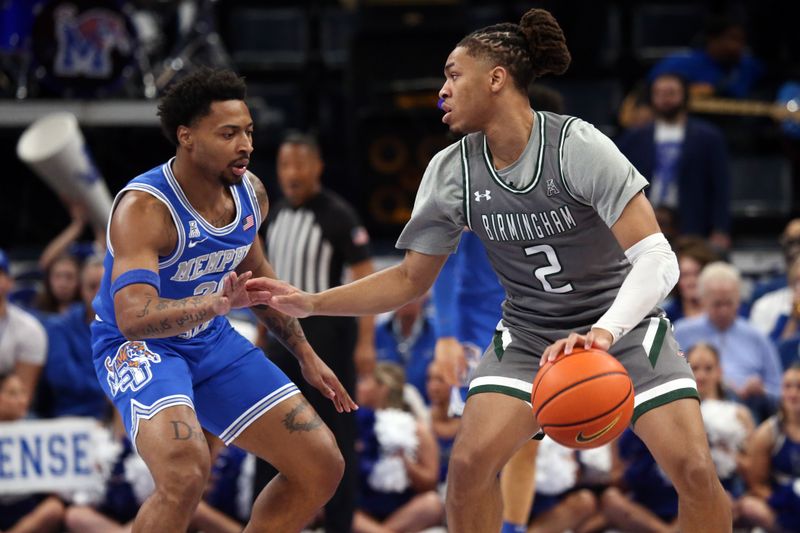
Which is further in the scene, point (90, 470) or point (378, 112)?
point (378, 112)

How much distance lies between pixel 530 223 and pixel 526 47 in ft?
1.95

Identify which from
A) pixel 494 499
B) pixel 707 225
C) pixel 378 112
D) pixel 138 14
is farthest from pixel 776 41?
pixel 494 499

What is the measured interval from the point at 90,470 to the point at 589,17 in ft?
18.3

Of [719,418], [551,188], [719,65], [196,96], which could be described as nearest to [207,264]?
[196,96]

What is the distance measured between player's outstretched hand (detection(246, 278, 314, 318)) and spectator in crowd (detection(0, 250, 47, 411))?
11.1ft

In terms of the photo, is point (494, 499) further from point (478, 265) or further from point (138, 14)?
point (138, 14)

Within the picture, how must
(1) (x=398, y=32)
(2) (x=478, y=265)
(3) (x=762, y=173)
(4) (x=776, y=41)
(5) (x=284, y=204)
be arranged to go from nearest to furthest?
(2) (x=478, y=265)
(5) (x=284, y=204)
(1) (x=398, y=32)
(3) (x=762, y=173)
(4) (x=776, y=41)

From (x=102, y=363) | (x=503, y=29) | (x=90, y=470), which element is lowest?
(x=90, y=470)

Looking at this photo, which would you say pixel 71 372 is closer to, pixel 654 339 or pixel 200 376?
pixel 200 376

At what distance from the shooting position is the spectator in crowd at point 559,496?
695 centimetres

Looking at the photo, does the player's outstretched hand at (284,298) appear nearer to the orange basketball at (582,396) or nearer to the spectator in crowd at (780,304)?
the orange basketball at (582,396)

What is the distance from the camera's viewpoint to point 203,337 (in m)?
4.68

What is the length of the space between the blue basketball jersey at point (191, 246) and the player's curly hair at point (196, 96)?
17 cm

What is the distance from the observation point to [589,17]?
10.6 metres
